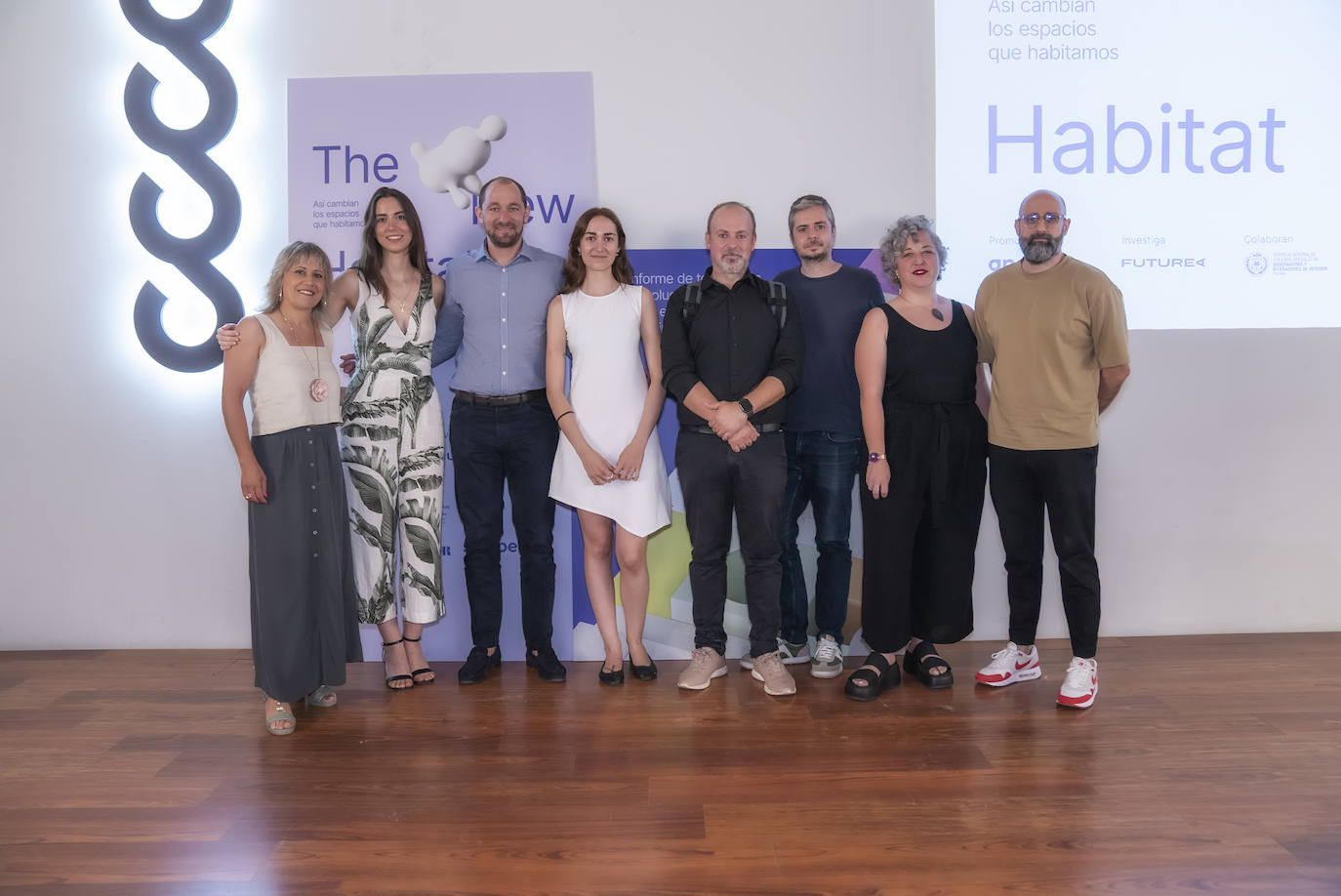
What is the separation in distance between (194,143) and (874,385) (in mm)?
2991

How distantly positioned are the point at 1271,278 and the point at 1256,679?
5.66ft

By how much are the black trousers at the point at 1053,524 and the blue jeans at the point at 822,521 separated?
539 millimetres

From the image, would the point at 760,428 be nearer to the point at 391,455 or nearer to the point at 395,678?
the point at 391,455

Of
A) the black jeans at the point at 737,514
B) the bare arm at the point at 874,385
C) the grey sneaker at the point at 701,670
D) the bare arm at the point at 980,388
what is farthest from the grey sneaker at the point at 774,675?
the bare arm at the point at 980,388

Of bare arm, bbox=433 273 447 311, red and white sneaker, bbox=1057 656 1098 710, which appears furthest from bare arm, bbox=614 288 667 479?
red and white sneaker, bbox=1057 656 1098 710

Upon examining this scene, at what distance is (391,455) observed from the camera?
11.1 feet

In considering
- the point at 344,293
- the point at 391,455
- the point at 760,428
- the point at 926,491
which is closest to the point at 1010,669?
the point at 926,491

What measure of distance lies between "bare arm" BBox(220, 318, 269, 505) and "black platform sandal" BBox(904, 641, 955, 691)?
2.39m

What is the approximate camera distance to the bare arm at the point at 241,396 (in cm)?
304

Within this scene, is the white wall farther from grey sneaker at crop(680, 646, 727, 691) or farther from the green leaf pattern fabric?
grey sneaker at crop(680, 646, 727, 691)

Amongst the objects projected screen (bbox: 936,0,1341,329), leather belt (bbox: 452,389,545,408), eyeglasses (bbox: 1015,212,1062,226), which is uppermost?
projected screen (bbox: 936,0,1341,329)

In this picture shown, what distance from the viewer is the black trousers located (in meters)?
3.16

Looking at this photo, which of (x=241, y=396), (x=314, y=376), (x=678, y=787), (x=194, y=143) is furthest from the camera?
(x=194, y=143)

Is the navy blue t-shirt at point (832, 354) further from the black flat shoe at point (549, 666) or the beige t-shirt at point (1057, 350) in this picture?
the black flat shoe at point (549, 666)
